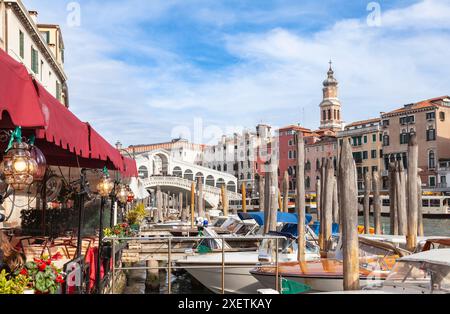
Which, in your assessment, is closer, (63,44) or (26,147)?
(26,147)

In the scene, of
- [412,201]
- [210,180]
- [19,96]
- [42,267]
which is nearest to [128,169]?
[42,267]

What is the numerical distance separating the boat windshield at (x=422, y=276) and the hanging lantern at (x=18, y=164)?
477 centimetres

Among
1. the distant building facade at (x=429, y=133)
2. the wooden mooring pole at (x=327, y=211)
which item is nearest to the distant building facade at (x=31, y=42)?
the wooden mooring pole at (x=327, y=211)

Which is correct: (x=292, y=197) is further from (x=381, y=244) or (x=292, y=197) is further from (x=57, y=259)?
(x=57, y=259)

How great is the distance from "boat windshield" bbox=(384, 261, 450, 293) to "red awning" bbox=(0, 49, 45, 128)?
5066mm

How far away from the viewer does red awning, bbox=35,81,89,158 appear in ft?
11.9

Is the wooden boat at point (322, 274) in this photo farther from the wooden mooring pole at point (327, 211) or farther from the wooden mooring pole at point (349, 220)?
the wooden mooring pole at point (327, 211)

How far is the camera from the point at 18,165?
3.71m

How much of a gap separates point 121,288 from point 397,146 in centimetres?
5023

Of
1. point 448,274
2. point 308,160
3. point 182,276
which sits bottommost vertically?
point 182,276

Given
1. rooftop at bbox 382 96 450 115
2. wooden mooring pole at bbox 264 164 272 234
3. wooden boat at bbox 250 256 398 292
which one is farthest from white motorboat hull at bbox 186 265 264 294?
rooftop at bbox 382 96 450 115

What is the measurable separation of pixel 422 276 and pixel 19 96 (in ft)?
17.4

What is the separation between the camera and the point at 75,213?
9875 mm
